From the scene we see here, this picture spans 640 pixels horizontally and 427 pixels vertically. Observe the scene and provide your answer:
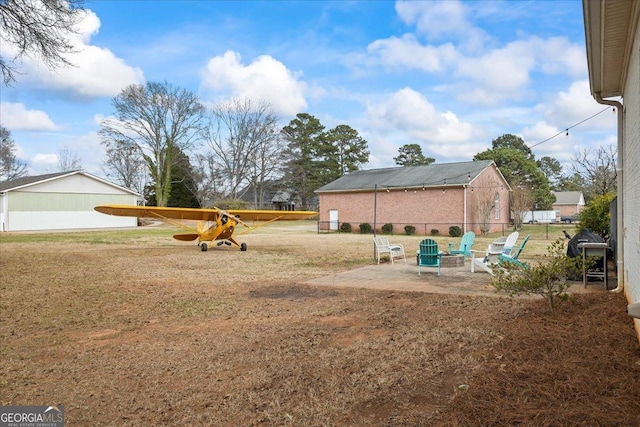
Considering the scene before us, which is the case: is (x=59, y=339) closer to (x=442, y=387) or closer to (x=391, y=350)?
(x=391, y=350)

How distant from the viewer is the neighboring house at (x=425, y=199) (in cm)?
2870

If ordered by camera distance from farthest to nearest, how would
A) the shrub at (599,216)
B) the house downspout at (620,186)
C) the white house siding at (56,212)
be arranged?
1. the white house siding at (56,212)
2. the shrub at (599,216)
3. the house downspout at (620,186)

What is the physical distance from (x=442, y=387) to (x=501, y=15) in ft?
31.7

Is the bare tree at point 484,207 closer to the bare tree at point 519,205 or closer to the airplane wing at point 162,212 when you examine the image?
the bare tree at point 519,205

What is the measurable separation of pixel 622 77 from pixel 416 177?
2575 cm

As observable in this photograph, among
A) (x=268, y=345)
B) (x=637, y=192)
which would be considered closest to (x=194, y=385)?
(x=268, y=345)

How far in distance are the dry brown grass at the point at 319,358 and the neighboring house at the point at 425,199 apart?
19790 mm

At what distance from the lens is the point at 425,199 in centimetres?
2994

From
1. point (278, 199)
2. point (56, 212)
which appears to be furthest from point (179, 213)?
point (278, 199)

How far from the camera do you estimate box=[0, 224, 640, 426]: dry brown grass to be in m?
3.22

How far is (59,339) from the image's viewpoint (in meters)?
5.52

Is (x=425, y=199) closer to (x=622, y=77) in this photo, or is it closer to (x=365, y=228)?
(x=365, y=228)

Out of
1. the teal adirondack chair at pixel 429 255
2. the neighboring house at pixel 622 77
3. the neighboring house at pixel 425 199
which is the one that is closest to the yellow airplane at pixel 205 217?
the teal adirondack chair at pixel 429 255

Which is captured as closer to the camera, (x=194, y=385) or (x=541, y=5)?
(x=194, y=385)
